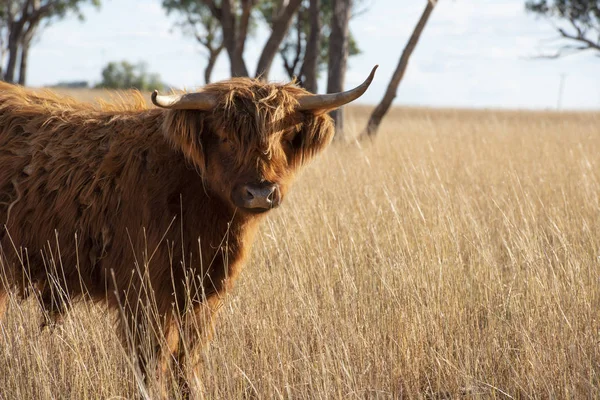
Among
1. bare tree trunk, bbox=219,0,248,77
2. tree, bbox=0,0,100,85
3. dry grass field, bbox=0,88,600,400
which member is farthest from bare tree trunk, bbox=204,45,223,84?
dry grass field, bbox=0,88,600,400

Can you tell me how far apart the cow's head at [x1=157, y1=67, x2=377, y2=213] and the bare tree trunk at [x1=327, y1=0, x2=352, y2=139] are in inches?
333

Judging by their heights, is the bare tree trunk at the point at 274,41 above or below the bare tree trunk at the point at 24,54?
above

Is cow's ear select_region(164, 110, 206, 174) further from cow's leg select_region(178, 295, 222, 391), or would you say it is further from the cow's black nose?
cow's leg select_region(178, 295, 222, 391)

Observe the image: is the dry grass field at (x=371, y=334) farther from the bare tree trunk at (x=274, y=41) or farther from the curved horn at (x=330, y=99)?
the bare tree trunk at (x=274, y=41)

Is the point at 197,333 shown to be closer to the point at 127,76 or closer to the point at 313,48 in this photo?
the point at 313,48

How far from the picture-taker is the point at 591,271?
4.21 meters

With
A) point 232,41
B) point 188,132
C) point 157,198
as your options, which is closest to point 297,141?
point 188,132

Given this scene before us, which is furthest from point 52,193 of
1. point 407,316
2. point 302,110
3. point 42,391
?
point 407,316

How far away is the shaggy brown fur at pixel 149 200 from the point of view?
368 cm

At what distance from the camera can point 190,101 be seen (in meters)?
3.78

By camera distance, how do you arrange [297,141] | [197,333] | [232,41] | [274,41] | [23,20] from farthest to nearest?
[23,20]
[232,41]
[274,41]
[297,141]
[197,333]

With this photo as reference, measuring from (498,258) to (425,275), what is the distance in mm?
1677

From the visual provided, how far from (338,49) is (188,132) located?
924 cm

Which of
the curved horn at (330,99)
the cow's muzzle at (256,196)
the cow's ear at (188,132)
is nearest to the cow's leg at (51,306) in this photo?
the cow's ear at (188,132)
